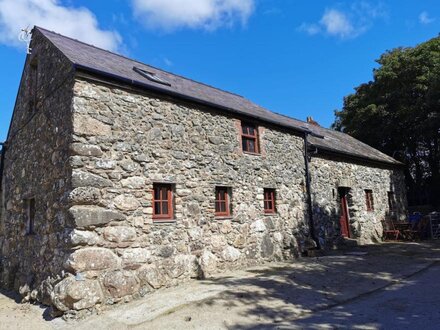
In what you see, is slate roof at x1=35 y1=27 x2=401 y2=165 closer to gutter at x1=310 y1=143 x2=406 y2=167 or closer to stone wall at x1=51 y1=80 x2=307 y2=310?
gutter at x1=310 y1=143 x2=406 y2=167

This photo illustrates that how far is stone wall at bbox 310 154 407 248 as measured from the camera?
1334 centimetres

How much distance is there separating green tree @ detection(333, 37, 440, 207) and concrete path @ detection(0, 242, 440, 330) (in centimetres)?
1542

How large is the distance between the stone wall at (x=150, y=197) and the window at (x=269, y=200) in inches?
8.4

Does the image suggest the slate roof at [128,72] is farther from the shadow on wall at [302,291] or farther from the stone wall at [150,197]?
the shadow on wall at [302,291]

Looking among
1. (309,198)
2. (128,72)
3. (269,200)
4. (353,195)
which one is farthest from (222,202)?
(353,195)

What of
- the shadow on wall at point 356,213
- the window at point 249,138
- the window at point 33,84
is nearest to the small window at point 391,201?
the shadow on wall at point 356,213

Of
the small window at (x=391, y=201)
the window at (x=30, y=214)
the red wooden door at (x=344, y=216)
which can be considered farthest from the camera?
the small window at (x=391, y=201)

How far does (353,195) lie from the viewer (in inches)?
603

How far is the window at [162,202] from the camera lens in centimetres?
844

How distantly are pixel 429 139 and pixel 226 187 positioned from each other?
732 inches

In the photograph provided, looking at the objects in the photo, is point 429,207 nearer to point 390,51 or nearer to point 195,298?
point 390,51

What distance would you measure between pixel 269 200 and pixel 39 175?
669cm

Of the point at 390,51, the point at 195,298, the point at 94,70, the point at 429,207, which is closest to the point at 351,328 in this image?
the point at 195,298

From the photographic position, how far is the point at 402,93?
22.9m
